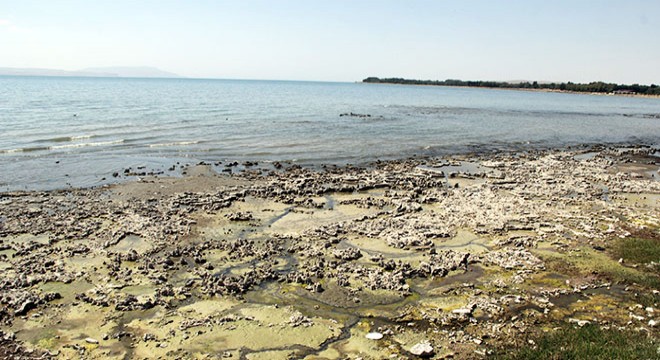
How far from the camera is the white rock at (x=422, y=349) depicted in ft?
25.9

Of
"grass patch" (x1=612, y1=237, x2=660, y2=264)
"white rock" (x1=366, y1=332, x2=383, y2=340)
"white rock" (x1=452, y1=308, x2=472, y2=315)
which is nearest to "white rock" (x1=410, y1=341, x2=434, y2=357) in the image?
"white rock" (x1=366, y1=332, x2=383, y2=340)

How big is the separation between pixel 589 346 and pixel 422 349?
9.96ft

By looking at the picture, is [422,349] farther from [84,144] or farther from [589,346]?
[84,144]

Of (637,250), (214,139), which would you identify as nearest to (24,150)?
(214,139)

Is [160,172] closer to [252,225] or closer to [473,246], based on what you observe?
[252,225]

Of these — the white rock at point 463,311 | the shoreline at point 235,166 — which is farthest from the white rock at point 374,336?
the shoreline at point 235,166

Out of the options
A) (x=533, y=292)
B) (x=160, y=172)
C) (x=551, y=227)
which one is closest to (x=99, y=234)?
(x=160, y=172)

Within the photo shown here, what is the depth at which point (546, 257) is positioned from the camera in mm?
12648

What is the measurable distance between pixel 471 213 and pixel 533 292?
6.48 m

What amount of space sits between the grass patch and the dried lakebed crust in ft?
0.36

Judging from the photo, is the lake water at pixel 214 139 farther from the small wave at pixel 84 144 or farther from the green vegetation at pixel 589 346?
the green vegetation at pixel 589 346

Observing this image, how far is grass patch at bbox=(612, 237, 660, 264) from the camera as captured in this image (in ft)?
40.8

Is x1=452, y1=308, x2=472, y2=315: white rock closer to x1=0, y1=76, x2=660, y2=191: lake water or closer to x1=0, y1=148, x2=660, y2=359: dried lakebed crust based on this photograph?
x1=0, y1=148, x2=660, y2=359: dried lakebed crust

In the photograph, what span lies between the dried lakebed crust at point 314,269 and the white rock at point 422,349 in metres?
0.03
